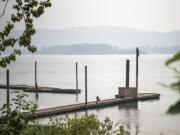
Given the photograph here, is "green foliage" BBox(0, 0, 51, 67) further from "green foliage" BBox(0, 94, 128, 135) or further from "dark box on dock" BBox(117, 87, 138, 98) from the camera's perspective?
"dark box on dock" BBox(117, 87, 138, 98)

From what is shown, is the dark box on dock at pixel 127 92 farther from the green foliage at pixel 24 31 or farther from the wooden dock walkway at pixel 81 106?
the green foliage at pixel 24 31

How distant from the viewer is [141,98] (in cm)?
5391

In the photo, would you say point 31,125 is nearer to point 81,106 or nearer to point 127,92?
point 81,106

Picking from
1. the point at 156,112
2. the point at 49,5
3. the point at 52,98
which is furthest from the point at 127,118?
the point at 49,5

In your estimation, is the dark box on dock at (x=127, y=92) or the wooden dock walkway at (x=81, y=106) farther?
the dark box on dock at (x=127, y=92)

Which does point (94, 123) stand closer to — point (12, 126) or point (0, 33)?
point (12, 126)

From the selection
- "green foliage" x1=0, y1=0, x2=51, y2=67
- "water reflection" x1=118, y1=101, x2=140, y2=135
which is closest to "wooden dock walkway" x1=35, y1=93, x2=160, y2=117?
"water reflection" x1=118, y1=101, x2=140, y2=135

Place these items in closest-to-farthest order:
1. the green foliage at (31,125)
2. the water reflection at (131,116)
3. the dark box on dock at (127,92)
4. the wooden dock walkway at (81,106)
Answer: the green foliage at (31,125) → the water reflection at (131,116) → the wooden dock walkway at (81,106) → the dark box on dock at (127,92)

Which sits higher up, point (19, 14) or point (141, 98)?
point (19, 14)

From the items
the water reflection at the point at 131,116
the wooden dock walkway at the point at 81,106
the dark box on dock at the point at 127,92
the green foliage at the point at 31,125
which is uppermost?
the green foliage at the point at 31,125

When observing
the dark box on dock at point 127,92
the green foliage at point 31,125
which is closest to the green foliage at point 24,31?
the green foliage at point 31,125

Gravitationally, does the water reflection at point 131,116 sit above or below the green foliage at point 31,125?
below

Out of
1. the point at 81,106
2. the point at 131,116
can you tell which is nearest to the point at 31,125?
the point at 81,106

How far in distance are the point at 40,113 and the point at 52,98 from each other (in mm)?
28611
